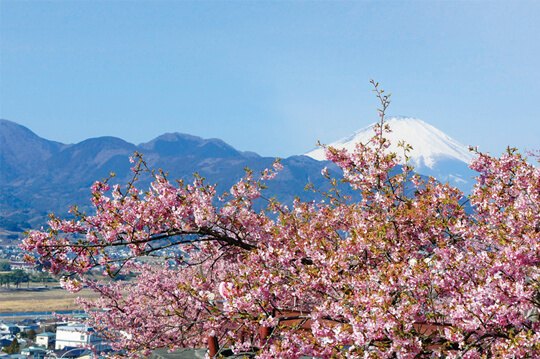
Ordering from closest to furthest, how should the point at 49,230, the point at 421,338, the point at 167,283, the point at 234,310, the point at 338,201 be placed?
the point at 421,338
the point at 234,310
the point at 49,230
the point at 338,201
the point at 167,283

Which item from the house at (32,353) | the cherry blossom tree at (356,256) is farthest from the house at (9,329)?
the cherry blossom tree at (356,256)

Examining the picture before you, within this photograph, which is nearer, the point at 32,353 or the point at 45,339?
the point at 32,353

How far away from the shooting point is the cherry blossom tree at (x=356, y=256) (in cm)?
509

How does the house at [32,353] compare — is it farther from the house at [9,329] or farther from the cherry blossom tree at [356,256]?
the cherry blossom tree at [356,256]

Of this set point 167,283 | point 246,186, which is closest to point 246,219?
point 246,186

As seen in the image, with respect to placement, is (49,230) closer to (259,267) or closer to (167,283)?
(259,267)

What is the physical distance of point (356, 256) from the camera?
7.32 meters

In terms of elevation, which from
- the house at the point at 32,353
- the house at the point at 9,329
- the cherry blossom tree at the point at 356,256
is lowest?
the house at the point at 32,353

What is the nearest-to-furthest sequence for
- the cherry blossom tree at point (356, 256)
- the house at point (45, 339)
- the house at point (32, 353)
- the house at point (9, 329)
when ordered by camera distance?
the cherry blossom tree at point (356, 256)
the house at point (32, 353)
the house at point (45, 339)
the house at point (9, 329)

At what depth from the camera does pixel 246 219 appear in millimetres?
8578

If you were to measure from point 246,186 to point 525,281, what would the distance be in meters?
4.75

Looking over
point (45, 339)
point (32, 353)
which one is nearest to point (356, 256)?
point (32, 353)

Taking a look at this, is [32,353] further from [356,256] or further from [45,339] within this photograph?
[356,256]

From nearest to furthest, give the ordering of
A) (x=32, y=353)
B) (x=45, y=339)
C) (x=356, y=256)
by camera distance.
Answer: (x=356, y=256) → (x=32, y=353) → (x=45, y=339)
